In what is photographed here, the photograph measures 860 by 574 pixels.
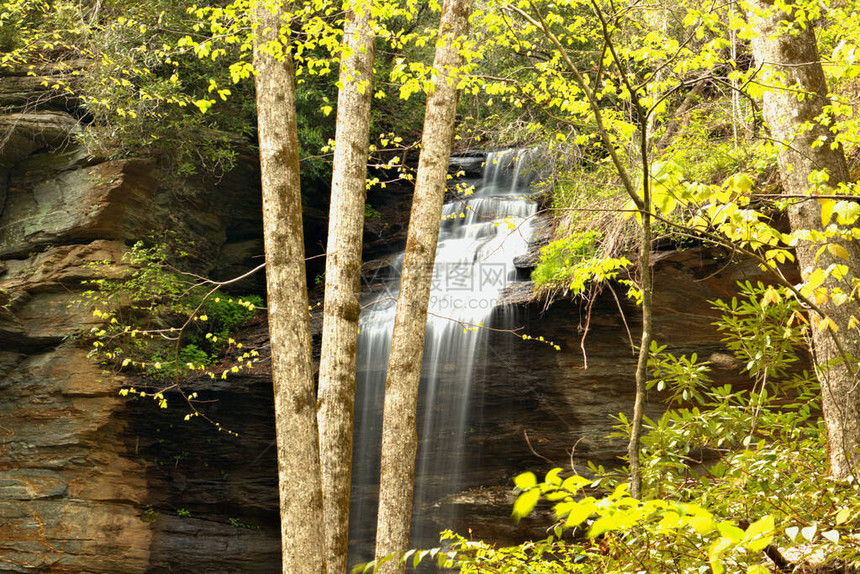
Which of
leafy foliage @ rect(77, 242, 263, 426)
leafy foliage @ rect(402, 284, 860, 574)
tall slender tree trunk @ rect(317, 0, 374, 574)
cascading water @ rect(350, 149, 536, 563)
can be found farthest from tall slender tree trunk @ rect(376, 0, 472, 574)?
leafy foliage @ rect(77, 242, 263, 426)

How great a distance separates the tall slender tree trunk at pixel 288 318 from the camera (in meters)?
4.36

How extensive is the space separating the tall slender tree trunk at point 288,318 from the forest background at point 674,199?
0.08 meters

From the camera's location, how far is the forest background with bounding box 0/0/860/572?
2.15 m

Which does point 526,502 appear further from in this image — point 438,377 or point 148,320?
point 148,320

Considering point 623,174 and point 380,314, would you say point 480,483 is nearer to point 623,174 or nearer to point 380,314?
point 380,314

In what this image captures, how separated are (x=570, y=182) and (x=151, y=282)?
679 centimetres

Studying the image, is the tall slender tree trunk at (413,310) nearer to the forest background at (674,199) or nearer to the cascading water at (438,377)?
the forest background at (674,199)

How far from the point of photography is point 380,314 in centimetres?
1000

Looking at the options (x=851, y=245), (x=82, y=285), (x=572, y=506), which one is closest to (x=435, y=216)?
(x=851, y=245)

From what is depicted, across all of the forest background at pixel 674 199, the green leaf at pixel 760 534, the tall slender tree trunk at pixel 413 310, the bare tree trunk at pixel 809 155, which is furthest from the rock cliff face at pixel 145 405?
the green leaf at pixel 760 534

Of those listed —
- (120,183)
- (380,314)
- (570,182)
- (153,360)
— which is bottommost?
(153,360)

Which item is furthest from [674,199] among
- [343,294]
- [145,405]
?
[145,405]

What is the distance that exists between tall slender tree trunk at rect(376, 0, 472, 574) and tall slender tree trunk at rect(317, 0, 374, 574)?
322 millimetres

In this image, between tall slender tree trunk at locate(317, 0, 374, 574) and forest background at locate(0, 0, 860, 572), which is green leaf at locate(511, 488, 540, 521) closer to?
forest background at locate(0, 0, 860, 572)
